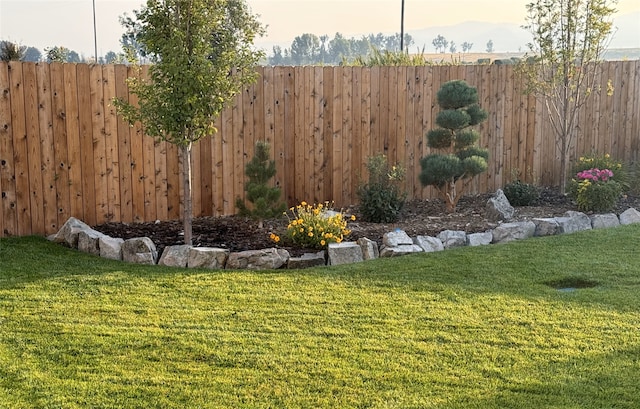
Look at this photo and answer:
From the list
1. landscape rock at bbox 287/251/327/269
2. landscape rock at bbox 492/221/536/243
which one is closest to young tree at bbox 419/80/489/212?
landscape rock at bbox 492/221/536/243

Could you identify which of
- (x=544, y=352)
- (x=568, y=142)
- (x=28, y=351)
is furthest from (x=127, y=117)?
(x=568, y=142)

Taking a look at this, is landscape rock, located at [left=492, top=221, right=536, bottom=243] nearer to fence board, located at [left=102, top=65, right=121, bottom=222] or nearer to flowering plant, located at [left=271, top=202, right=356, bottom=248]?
flowering plant, located at [left=271, top=202, right=356, bottom=248]

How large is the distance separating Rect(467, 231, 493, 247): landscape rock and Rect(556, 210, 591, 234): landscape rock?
90cm

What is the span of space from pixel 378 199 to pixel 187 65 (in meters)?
2.65

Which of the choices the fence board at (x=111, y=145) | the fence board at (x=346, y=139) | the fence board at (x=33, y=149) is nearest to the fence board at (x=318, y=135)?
the fence board at (x=346, y=139)

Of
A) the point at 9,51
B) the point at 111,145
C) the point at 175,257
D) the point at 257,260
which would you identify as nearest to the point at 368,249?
the point at 257,260

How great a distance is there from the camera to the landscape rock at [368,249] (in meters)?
6.56

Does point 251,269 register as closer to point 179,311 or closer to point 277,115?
point 179,311

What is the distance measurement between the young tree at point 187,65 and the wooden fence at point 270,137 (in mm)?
1079

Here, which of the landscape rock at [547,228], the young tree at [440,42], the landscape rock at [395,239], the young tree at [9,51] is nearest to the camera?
the landscape rock at [395,239]

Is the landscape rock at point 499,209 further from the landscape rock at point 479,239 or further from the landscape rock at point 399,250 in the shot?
the landscape rock at point 399,250

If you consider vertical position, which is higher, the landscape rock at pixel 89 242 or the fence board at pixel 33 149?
the fence board at pixel 33 149

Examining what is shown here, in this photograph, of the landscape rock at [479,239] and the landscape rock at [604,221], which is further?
the landscape rock at [604,221]

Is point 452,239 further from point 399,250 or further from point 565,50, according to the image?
point 565,50
